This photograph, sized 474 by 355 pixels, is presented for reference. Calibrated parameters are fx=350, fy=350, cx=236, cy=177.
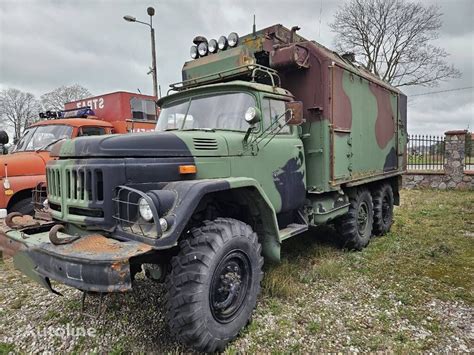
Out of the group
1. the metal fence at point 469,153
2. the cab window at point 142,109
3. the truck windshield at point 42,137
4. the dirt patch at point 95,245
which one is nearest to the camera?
the dirt patch at point 95,245

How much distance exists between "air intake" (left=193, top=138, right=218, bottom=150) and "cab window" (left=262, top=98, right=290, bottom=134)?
89 centimetres

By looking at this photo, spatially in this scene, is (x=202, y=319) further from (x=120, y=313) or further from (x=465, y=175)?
(x=465, y=175)

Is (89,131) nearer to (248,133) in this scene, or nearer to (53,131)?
(53,131)

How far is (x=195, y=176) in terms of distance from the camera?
125 inches

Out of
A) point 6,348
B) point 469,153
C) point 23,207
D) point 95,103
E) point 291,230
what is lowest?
point 6,348

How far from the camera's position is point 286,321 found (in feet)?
11.3

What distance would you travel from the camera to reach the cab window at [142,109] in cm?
789

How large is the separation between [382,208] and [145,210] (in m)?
5.66

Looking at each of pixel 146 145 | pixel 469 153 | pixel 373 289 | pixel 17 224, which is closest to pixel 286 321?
pixel 373 289

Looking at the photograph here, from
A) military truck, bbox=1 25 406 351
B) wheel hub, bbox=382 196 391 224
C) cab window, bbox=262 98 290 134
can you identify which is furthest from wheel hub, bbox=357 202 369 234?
cab window, bbox=262 98 290 134

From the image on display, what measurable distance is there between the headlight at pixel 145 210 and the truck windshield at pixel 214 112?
1522 mm

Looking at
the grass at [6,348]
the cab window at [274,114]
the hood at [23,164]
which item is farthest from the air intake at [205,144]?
the hood at [23,164]

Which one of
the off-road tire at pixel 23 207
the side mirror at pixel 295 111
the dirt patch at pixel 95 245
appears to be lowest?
the off-road tire at pixel 23 207

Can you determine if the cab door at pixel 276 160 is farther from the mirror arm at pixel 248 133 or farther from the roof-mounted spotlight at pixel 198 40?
the roof-mounted spotlight at pixel 198 40
